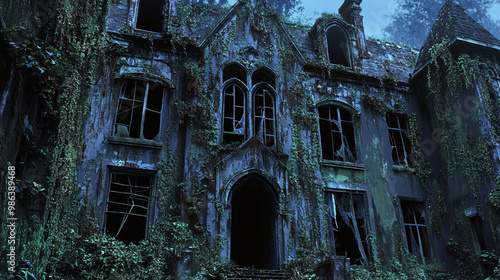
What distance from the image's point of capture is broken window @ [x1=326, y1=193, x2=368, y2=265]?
520 inches

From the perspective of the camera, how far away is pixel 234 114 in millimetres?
13750

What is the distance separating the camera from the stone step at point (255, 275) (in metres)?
10.6

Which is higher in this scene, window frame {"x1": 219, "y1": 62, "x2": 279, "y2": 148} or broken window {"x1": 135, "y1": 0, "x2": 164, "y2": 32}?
broken window {"x1": 135, "y1": 0, "x2": 164, "y2": 32}

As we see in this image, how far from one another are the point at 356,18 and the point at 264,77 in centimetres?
583

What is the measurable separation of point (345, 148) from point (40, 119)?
9.91 meters

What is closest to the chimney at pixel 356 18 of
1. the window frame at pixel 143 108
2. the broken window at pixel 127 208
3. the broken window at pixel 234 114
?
the broken window at pixel 234 114

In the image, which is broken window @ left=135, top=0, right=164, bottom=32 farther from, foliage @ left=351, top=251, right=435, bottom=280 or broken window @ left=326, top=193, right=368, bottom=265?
foliage @ left=351, top=251, right=435, bottom=280

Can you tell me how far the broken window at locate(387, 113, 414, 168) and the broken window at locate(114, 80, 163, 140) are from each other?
871cm

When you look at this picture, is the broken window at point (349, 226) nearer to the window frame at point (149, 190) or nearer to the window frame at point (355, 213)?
the window frame at point (355, 213)

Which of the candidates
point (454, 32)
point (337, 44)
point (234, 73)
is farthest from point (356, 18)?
point (234, 73)

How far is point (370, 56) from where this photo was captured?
56.2ft

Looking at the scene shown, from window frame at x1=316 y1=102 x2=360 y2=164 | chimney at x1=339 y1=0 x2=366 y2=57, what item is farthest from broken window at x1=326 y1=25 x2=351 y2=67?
window frame at x1=316 y1=102 x2=360 y2=164

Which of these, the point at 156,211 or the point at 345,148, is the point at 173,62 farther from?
the point at 345,148

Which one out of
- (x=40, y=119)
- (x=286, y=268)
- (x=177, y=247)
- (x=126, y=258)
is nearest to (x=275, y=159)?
(x=286, y=268)
